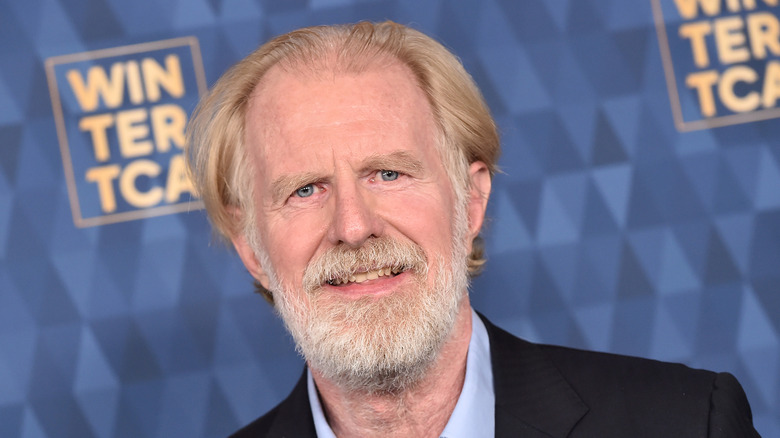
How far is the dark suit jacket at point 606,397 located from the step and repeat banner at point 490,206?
0.91 metres

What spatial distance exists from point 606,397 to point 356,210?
0.69 meters

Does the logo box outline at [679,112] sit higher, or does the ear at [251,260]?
the logo box outline at [679,112]

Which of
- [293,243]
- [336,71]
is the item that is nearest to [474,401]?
[293,243]

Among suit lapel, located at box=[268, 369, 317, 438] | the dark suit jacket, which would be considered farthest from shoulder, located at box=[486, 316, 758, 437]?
Answer: suit lapel, located at box=[268, 369, 317, 438]

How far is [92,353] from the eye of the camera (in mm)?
3037

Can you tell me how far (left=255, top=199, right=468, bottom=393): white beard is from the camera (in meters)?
2.00

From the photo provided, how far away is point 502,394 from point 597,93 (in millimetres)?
1352

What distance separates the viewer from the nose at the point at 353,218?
1.95 metres

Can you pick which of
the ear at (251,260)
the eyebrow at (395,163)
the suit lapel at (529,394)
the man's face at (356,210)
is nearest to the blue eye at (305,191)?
the man's face at (356,210)

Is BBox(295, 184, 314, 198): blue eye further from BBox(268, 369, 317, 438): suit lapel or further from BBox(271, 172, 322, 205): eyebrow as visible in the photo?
BBox(268, 369, 317, 438): suit lapel

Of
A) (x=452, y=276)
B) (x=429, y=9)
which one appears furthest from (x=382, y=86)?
(x=429, y=9)

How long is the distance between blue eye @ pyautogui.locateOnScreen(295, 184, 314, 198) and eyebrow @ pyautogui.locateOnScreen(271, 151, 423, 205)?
0.06ft

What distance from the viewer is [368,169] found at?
2.04m

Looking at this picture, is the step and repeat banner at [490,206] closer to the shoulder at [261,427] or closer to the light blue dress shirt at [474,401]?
the shoulder at [261,427]
